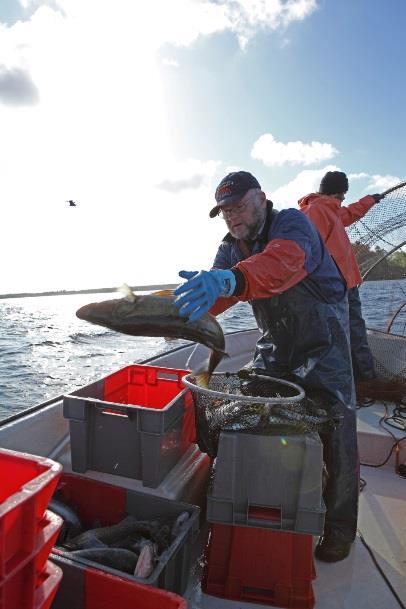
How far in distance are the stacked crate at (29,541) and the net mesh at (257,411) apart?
1197 mm

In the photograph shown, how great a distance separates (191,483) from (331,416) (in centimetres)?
125

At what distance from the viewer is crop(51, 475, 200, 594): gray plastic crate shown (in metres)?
1.99

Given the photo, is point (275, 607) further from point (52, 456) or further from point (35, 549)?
point (52, 456)

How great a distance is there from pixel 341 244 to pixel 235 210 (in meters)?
2.41

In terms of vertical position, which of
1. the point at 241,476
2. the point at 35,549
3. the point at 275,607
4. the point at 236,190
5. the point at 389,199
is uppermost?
the point at 389,199

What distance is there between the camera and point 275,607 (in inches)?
95.0

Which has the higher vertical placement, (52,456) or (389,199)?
(389,199)

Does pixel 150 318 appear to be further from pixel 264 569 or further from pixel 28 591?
pixel 264 569

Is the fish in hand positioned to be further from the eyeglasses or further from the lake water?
the lake water

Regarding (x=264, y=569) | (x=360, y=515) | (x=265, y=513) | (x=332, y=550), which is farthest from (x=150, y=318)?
(x=360, y=515)

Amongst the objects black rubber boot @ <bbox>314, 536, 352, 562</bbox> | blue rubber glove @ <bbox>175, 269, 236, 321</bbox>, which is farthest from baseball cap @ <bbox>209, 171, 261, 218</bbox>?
black rubber boot @ <bbox>314, 536, 352, 562</bbox>

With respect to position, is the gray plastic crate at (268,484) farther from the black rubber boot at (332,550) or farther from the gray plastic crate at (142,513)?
the black rubber boot at (332,550)

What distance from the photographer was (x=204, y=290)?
2.26 meters

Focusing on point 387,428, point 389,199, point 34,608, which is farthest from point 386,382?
point 34,608
